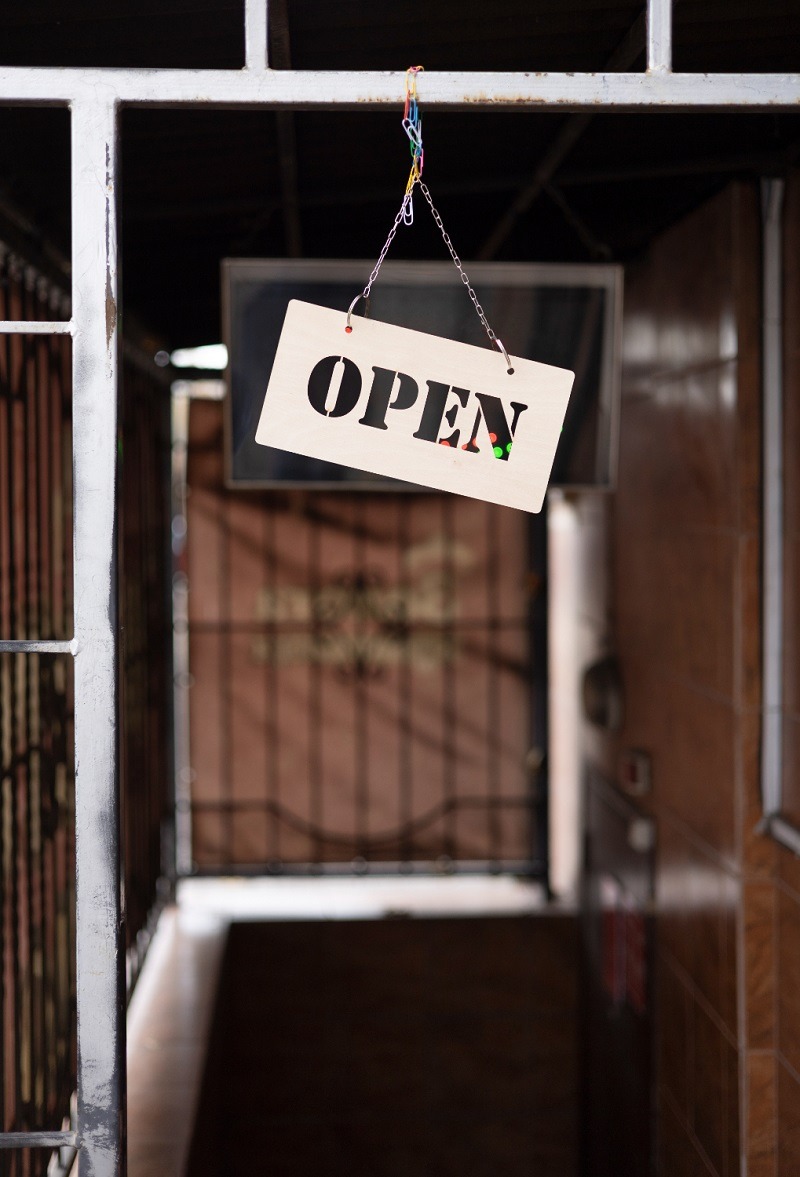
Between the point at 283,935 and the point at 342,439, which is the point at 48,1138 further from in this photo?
the point at 283,935

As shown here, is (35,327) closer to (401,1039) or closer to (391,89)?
(391,89)

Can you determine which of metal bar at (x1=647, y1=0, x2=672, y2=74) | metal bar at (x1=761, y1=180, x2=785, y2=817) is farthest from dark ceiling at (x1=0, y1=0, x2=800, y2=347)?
metal bar at (x1=647, y1=0, x2=672, y2=74)

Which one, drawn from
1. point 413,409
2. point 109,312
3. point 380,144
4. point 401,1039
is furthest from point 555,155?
point 401,1039

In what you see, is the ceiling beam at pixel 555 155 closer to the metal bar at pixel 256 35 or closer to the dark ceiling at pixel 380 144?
the dark ceiling at pixel 380 144

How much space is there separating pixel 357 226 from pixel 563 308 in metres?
0.96

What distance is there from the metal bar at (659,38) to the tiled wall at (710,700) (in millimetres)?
1126

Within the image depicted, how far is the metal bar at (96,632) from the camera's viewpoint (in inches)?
60.2

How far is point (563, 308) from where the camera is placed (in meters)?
2.67

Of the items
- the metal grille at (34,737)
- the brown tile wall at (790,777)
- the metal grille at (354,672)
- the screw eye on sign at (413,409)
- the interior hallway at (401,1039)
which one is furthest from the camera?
the metal grille at (354,672)

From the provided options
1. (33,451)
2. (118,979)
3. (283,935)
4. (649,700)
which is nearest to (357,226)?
(33,451)

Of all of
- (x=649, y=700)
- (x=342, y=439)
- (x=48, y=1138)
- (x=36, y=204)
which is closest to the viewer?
(x=48, y=1138)

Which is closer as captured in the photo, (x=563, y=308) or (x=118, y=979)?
(x=118, y=979)

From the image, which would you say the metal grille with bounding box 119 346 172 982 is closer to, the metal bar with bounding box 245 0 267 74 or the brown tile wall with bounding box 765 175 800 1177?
the brown tile wall with bounding box 765 175 800 1177

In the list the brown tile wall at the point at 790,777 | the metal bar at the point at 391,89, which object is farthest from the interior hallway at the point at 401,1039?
the metal bar at the point at 391,89
